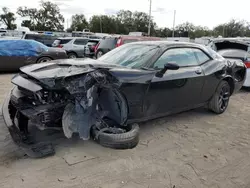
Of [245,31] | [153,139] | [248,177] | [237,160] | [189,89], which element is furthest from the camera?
[245,31]

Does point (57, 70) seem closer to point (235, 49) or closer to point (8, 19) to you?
point (235, 49)

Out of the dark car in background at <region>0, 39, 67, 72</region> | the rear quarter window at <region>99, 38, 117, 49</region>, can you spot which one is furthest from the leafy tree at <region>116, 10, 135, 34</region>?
the dark car in background at <region>0, 39, 67, 72</region>

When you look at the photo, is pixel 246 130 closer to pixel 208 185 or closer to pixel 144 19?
pixel 208 185

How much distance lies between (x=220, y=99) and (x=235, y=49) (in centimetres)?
385

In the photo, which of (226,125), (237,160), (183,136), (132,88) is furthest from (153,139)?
(226,125)

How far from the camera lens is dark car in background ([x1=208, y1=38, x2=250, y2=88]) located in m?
8.05

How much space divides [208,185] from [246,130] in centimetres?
229

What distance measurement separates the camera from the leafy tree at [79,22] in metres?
80.3

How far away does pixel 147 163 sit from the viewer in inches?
136

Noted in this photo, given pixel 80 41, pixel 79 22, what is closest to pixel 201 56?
pixel 80 41

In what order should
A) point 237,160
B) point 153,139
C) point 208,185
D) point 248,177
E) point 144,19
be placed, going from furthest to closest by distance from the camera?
1. point 144,19
2. point 153,139
3. point 237,160
4. point 248,177
5. point 208,185

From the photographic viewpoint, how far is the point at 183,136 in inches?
175

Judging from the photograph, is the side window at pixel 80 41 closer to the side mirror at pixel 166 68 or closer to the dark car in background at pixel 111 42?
the dark car in background at pixel 111 42

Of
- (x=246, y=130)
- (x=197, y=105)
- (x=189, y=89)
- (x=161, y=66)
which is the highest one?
(x=161, y=66)
